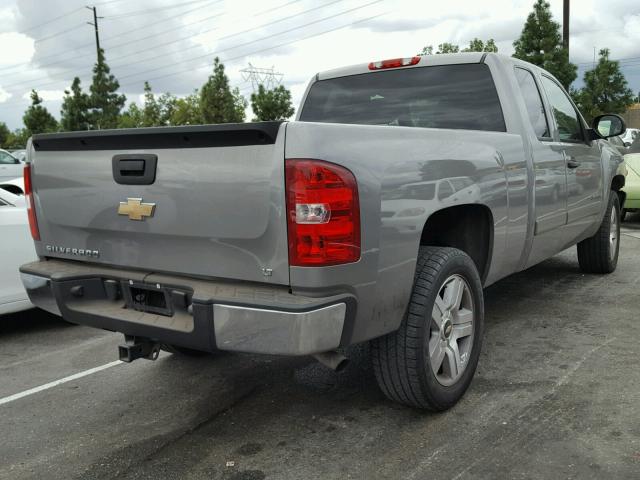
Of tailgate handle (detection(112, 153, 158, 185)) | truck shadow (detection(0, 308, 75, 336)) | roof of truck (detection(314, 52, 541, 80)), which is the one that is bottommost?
truck shadow (detection(0, 308, 75, 336))

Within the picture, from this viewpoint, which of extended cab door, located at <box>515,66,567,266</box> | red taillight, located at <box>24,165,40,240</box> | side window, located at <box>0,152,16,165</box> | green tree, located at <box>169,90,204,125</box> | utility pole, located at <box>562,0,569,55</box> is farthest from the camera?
green tree, located at <box>169,90,204,125</box>

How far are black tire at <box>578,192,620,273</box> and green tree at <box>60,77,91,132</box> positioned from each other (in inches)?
1488

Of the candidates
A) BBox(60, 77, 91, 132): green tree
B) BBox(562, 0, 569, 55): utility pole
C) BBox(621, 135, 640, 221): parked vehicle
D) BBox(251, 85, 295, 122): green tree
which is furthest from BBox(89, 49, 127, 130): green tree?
BBox(621, 135, 640, 221): parked vehicle

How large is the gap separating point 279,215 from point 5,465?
1803 millimetres

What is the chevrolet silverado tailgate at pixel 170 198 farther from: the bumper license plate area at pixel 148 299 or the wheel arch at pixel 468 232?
the wheel arch at pixel 468 232

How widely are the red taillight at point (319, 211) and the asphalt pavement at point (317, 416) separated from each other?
98cm

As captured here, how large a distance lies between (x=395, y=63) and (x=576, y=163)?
5.25ft

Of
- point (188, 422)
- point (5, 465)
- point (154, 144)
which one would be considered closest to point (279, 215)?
point (154, 144)

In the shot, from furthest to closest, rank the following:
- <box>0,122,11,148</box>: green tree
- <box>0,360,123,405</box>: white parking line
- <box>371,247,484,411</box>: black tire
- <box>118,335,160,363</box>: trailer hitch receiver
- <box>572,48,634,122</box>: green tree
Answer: <box>0,122,11,148</box>: green tree
<box>572,48,634,122</box>: green tree
<box>0,360,123,405</box>: white parking line
<box>118,335,160,363</box>: trailer hitch receiver
<box>371,247,484,411</box>: black tire

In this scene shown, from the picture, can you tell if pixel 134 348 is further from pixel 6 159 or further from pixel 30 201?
pixel 6 159

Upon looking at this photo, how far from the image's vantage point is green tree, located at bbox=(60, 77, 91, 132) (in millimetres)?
39594

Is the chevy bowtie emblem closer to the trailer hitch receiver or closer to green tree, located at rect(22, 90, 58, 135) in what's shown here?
the trailer hitch receiver

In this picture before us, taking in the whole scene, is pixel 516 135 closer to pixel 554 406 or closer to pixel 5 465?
pixel 554 406

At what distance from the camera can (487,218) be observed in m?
3.69
